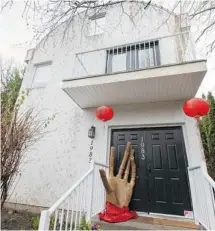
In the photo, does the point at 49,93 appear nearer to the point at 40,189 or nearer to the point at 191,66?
the point at 40,189

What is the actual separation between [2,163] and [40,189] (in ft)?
8.21

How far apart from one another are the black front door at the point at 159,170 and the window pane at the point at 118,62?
7.55 ft

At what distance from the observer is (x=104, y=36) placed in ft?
21.5

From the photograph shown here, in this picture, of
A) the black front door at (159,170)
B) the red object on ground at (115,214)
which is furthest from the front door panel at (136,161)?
the red object on ground at (115,214)

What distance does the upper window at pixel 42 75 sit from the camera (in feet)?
22.0

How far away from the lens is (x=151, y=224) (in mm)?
3537

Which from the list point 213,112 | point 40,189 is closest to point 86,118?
point 40,189

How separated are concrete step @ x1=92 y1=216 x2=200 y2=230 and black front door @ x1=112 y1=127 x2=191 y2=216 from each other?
30cm

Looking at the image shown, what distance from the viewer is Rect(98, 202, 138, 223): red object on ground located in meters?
3.59

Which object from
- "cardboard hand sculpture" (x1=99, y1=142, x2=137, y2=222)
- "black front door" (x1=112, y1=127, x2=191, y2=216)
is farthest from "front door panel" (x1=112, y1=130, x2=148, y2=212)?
"cardboard hand sculpture" (x1=99, y1=142, x2=137, y2=222)

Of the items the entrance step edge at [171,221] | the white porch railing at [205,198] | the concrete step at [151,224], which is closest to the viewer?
the white porch railing at [205,198]

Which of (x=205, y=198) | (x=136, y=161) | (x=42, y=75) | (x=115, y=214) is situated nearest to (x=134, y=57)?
(x=136, y=161)

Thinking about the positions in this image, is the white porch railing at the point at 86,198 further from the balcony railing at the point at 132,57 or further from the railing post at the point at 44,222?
the balcony railing at the point at 132,57

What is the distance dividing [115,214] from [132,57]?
4.80 metres
